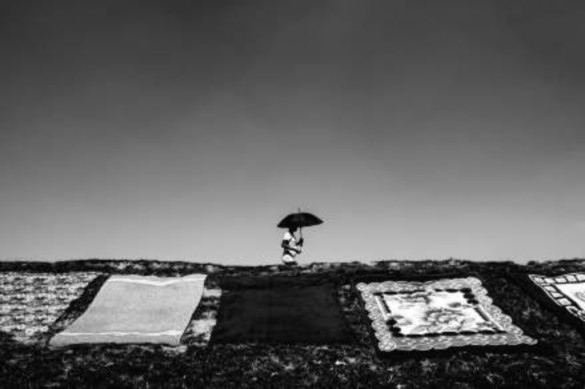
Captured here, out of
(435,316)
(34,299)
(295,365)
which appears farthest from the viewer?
(34,299)

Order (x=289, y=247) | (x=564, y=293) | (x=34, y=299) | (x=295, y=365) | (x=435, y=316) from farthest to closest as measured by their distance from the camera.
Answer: (x=289, y=247) → (x=564, y=293) → (x=34, y=299) → (x=435, y=316) → (x=295, y=365)

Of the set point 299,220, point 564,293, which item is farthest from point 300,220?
point 564,293

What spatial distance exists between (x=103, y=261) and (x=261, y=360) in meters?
3.36

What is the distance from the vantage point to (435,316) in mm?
5953

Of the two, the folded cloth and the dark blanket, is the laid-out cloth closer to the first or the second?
the dark blanket

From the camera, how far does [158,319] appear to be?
19.3 ft

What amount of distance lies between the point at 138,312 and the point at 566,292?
500cm

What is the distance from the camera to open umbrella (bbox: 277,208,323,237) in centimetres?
912

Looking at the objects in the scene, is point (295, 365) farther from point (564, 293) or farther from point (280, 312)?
point (564, 293)

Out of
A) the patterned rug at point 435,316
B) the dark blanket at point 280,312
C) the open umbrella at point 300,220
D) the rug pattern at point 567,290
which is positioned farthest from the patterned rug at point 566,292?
the open umbrella at point 300,220

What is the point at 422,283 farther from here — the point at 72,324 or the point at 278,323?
the point at 72,324

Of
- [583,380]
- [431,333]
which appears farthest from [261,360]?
[583,380]

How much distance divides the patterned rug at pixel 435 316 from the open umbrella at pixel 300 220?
252 centimetres

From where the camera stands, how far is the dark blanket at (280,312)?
5512mm
